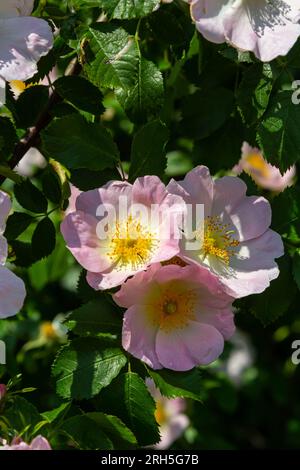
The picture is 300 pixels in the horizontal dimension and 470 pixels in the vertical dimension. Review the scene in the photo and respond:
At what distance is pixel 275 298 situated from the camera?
1.55 m

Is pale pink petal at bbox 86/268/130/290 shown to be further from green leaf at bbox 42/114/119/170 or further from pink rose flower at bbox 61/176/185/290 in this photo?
green leaf at bbox 42/114/119/170

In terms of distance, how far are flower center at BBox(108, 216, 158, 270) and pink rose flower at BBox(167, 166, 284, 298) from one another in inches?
2.4

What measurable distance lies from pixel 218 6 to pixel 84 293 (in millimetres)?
535


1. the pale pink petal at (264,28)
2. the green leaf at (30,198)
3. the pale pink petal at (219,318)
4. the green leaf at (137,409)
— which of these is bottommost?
the green leaf at (137,409)

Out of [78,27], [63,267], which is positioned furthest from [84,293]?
[63,267]

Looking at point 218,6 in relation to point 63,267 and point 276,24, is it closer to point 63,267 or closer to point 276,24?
point 276,24

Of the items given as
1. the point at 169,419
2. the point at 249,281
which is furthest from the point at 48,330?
the point at 249,281

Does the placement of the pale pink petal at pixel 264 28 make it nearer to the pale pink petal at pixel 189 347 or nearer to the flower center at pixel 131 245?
Answer: the flower center at pixel 131 245

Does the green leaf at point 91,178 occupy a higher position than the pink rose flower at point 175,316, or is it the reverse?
the green leaf at point 91,178

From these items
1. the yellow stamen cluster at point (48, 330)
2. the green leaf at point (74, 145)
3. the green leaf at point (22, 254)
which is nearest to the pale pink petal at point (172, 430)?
the yellow stamen cluster at point (48, 330)

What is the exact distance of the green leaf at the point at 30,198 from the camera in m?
1.61

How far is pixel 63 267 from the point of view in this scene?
94.7 inches

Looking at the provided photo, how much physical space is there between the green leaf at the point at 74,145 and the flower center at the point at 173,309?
23cm

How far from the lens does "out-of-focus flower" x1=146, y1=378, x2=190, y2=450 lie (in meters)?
2.37
